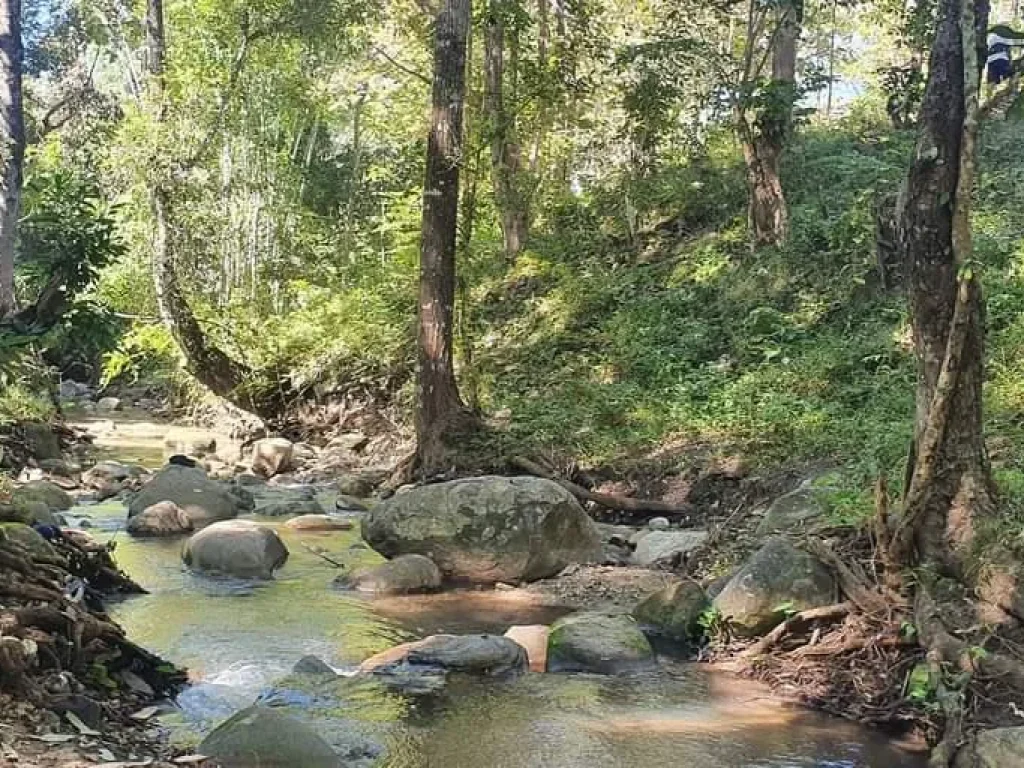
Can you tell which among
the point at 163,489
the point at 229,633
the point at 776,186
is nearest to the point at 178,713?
the point at 229,633

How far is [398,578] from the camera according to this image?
8086 mm

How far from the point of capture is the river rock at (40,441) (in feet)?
45.0

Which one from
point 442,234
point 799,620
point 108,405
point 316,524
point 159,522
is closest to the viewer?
point 799,620

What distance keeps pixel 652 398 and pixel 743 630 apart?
617cm

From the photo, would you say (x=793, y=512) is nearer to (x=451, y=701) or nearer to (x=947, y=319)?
(x=947, y=319)

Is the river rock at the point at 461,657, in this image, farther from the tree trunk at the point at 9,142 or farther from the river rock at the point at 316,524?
the tree trunk at the point at 9,142

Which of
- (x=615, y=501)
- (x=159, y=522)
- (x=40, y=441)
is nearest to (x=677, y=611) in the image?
(x=615, y=501)

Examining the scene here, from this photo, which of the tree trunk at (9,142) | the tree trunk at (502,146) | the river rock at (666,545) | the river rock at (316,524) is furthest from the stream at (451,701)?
the tree trunk at (502,146)

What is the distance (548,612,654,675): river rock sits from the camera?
6320 millimetres

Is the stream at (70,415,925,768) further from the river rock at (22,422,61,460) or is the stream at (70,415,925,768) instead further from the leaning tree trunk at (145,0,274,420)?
the leaning tree trunk at (145,0,274,420)

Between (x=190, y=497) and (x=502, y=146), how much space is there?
729 centimetres

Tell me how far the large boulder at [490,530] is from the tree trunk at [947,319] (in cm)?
308

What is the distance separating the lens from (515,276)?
1873 cm

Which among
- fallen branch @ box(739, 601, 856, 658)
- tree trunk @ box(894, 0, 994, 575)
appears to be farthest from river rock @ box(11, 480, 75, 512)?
tree trunk @ box(894, 0, 994, 575)
